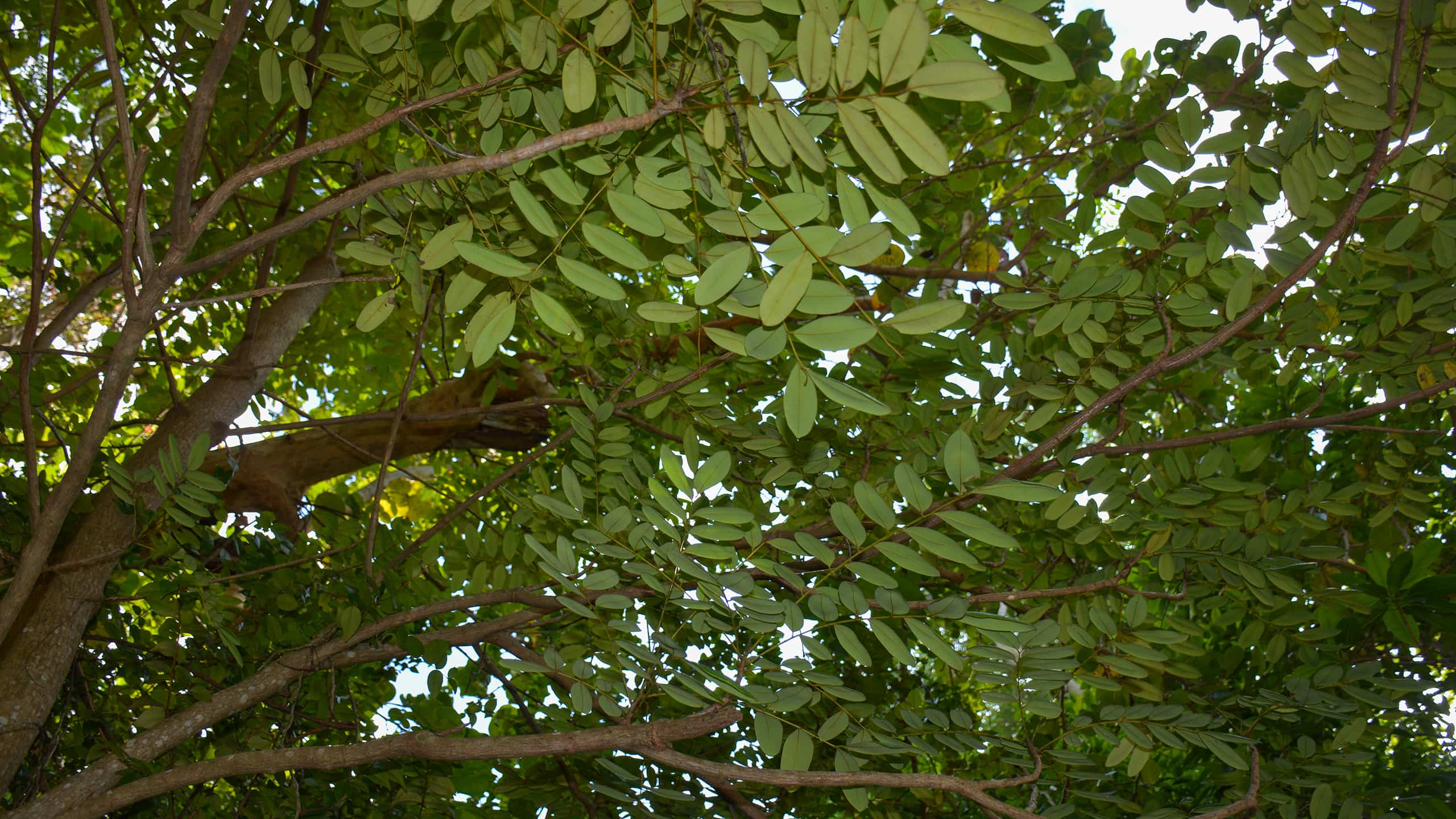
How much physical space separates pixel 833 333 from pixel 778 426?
2.98 feet

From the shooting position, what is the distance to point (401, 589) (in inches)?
89.4

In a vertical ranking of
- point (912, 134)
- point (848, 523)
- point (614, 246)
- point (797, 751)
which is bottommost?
point (797, 751)

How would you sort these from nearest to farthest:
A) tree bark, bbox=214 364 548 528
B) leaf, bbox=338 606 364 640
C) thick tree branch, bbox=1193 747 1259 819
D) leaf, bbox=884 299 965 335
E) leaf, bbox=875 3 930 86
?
1. leaf, bbox=875 3 930 86
2. leaf, bbox=884 299 965 335
3. thick tree branch, bbox=1193 747 1259 819
4. leaf, bbox=338 606 364 640
5. tree bark, bbox=214 364 548 528

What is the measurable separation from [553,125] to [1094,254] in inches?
47.8

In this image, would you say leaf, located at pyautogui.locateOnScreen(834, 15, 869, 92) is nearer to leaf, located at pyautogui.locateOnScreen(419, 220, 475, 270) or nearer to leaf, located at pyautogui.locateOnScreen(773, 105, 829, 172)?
leaf, located at pyautogui.locateOnScreen(773, 105, 829, 172)

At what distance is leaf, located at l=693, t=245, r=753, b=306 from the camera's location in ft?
3.26

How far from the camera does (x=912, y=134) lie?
2.76ft

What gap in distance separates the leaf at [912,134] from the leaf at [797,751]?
0.95 m

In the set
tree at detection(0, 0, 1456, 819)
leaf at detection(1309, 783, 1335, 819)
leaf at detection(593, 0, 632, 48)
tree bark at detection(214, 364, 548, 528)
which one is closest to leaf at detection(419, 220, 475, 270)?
tree at detection(0, 0, 1456, 819)

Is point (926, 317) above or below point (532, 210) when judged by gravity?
below

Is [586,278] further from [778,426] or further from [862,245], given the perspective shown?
[778,426]

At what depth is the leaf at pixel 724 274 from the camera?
99cm

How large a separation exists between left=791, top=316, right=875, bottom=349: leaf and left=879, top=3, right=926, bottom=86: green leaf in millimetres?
211

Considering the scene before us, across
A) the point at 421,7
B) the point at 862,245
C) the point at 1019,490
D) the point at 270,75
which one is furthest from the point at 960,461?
the point at 270,75
